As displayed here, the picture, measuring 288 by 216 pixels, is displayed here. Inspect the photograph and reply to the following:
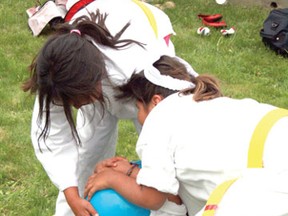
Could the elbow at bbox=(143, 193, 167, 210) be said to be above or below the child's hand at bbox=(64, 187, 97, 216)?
above

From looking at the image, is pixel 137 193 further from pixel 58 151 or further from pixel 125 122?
pixel 125 122

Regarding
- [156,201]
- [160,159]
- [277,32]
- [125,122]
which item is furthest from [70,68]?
[277,32]

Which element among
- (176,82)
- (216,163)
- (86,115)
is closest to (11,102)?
(86,115)

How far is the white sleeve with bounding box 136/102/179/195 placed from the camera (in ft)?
7.25

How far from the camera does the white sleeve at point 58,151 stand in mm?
2742

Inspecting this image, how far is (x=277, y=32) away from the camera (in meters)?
5.86

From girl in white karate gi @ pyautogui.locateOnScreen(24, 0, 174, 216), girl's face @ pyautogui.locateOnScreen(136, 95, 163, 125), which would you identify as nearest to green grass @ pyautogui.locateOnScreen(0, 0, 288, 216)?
girl in white karate gi @ pyautogui.locateOnScreen(24, 0, 174, 216)

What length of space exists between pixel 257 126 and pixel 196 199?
42 centimetres

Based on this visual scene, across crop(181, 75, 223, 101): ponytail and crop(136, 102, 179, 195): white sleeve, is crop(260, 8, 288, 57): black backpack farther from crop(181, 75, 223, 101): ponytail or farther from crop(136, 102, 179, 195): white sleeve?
crop(136, 102, 179, 195): white sleeve

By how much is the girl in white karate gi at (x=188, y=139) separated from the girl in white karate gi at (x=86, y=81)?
147 mm

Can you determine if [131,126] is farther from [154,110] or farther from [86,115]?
[154,110]

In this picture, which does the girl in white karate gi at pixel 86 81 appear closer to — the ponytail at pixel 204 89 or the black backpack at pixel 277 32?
the ponytail at pixel 204 89

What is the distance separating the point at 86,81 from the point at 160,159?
0.39 meters

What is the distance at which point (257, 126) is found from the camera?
6.73ft
